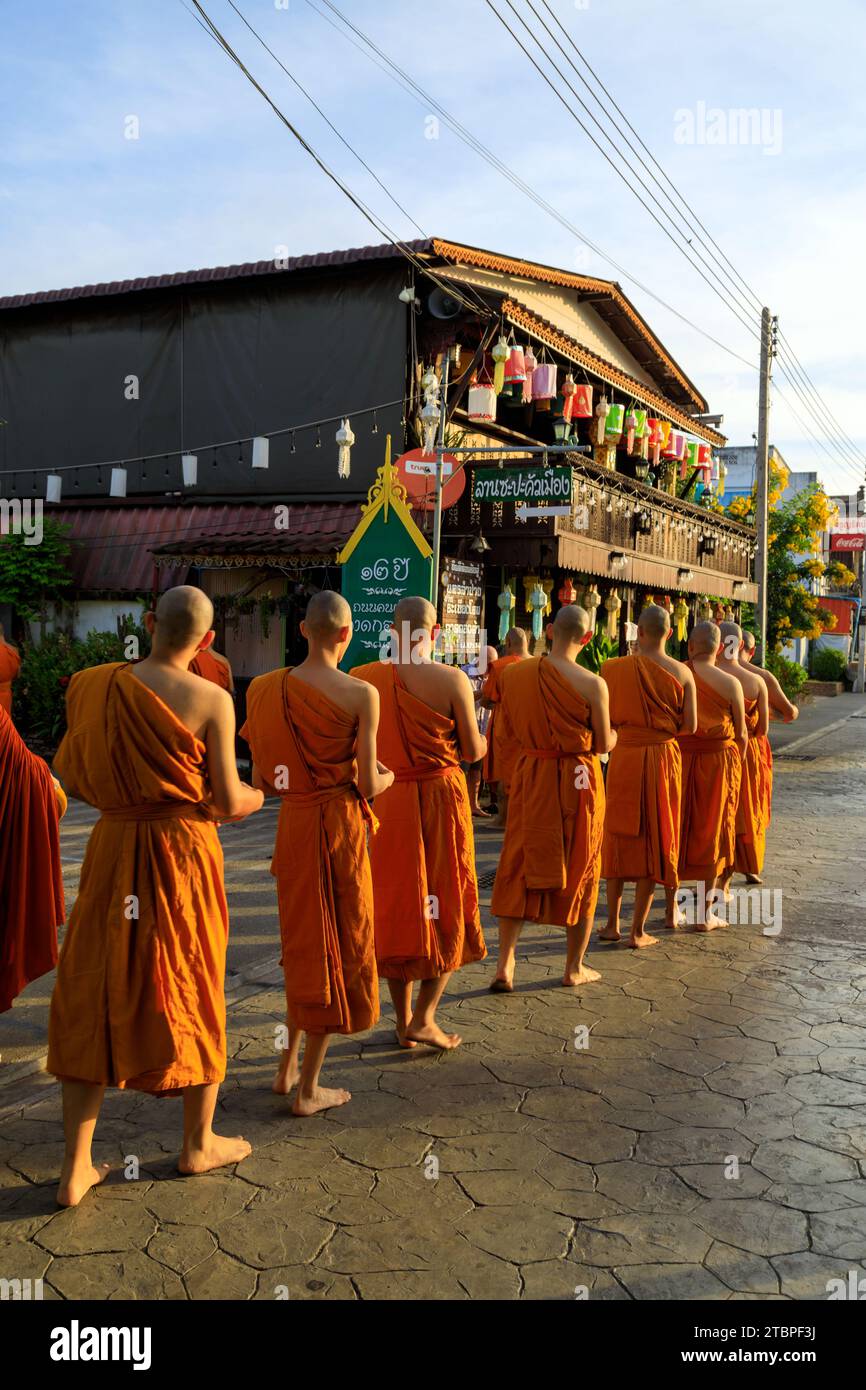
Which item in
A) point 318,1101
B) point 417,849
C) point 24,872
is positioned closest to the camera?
point 318,1101

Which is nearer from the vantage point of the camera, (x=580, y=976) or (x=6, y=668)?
(x=6, y=668)

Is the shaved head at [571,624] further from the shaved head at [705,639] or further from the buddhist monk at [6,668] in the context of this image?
the buddhist monk at [6,668]

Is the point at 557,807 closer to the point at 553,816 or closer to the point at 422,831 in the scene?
the point at 553,816

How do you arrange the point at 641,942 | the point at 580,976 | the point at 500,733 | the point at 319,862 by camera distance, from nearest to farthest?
the point at 319,862 < the point at 580,976 < the point at 500,733 < the point at 641,942

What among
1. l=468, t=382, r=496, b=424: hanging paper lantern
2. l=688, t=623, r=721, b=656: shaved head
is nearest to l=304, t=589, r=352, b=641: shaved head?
l=688, t=623, r=721, b=656: shaved head

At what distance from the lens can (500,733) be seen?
6484 millimetres

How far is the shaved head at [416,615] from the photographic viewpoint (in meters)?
4.89

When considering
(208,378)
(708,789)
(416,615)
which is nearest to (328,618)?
(416,615)

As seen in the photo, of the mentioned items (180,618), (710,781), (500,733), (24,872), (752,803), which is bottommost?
(752,803)

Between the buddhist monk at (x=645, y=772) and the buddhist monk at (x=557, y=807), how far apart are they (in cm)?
87

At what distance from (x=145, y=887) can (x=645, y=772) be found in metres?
4.00

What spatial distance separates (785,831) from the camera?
11094 millimetres

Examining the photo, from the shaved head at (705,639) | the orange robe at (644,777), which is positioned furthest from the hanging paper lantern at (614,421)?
the orange robe at (644,777)
